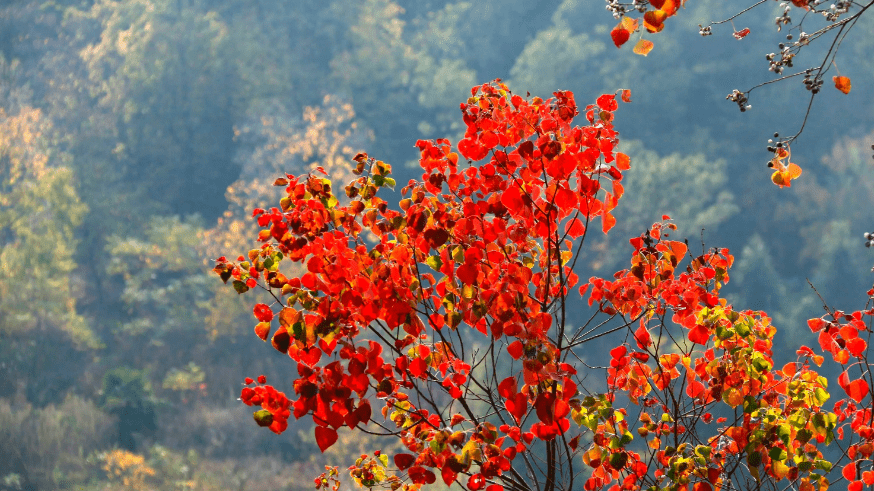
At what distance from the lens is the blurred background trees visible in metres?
10.1

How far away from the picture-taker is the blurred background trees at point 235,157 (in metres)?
10.1

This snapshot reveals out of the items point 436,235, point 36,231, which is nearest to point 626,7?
point 436,235

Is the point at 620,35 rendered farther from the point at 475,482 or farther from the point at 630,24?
the point at 475,482

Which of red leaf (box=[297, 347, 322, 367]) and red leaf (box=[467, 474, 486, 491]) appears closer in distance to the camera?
red leaf (box=[297, 347, 322, 367])

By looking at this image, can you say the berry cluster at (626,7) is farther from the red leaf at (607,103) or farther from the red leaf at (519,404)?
the red leaf at (519,404)

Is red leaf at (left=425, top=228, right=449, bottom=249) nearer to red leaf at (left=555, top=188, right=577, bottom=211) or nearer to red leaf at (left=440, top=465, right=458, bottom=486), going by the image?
red leaf at (left=555, top=188, right=577, bottom=211)

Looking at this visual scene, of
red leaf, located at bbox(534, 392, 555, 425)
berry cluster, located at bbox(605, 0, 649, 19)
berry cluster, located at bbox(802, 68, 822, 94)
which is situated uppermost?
berry cluster, located at bbox(802, 68, 822, 94)

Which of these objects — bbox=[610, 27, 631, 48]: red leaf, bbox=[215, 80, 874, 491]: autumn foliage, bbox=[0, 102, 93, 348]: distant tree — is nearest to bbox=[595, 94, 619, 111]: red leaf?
bbox=[215, 80, 874, 491]: autumn foliage

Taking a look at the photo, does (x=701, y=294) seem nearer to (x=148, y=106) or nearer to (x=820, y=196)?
(x=820, y=196)

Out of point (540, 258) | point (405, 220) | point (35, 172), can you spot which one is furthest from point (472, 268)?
point (35, 172)

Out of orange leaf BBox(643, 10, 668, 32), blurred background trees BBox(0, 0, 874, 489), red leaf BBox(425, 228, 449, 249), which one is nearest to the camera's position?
orange leaf BBox(643, 10, 668, 32)

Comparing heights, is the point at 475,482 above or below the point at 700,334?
below

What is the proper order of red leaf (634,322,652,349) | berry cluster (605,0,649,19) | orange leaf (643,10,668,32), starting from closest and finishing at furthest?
1. orange leaf (643,10,668,32)
2. berry cluster (605,0,649,19)
3. red leaf (634,322,652,349)

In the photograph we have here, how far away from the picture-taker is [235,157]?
1379cm
